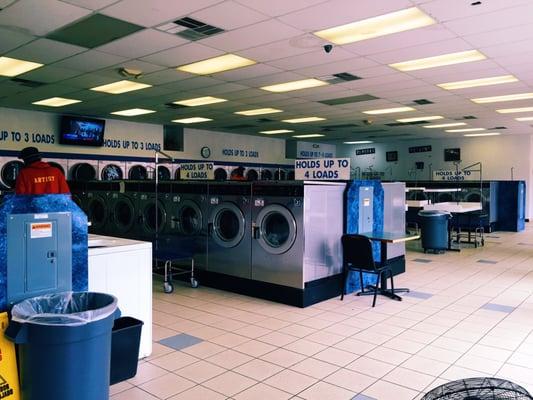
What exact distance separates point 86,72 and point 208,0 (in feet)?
12.0

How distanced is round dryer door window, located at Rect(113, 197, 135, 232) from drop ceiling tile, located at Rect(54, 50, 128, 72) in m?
2.30

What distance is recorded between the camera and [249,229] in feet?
18.4

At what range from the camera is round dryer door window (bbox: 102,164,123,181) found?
38.5 ft

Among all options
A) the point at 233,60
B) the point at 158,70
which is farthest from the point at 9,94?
the point at 233,60

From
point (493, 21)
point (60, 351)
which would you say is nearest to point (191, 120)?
point (493, 21)

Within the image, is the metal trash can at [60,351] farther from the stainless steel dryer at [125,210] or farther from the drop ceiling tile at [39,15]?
the stainless steel dryer at [125,210]

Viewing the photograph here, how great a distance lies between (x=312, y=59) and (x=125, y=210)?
4212 millimetres

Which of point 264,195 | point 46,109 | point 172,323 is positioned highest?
point 46,109

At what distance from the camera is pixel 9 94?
8680 millimetres

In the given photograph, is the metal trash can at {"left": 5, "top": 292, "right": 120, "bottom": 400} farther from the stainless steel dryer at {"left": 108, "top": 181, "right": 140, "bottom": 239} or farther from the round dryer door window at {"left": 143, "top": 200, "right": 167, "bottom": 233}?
the stainless steel dryer at {"left": 108, "top": 181, "right": 140, "bottom": 239}

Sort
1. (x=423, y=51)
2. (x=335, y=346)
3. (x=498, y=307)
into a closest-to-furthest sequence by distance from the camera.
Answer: (x=335, y=346), (x=498, y=307), (x=423, y=51)

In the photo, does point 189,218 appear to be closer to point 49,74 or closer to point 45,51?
point 45,51

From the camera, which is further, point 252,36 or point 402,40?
point 402,40

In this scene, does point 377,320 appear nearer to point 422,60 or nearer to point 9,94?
point 422,60
